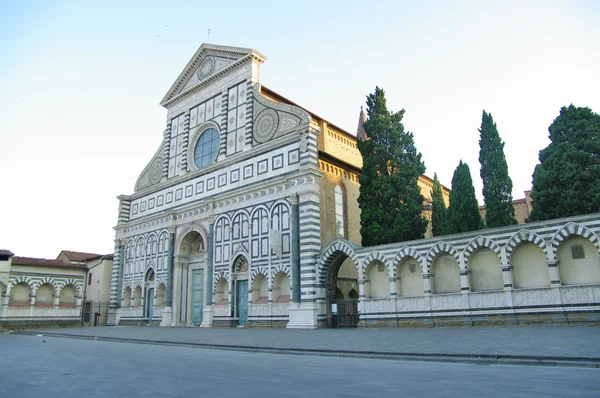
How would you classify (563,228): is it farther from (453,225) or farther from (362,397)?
(362,397)

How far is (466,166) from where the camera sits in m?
26.1

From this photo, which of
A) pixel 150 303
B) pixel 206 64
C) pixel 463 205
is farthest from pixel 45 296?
pixel 463 205

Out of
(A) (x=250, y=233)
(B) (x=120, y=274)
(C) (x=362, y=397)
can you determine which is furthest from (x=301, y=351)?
(B) (x=120, y=274)

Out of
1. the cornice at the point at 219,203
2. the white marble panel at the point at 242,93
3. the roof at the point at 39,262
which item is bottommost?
the roof at the point at 39,262

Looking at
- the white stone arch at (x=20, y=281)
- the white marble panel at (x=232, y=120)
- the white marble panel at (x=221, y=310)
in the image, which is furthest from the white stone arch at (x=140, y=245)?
the white marble panel at (x=232, y=120)

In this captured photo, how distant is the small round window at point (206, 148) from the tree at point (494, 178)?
16718 mm

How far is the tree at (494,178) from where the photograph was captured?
23.5 meters

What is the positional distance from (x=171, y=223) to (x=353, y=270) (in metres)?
13.3

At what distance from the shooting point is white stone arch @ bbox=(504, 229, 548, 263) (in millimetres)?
17578

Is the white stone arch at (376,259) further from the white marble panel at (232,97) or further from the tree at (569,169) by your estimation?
the white marble panel at (232,97)

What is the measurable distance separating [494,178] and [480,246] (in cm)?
623

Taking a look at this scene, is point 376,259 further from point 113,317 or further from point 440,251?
point 113,317

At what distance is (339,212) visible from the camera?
2741 cm

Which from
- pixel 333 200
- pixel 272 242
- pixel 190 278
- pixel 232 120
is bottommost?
pixel 190 278
